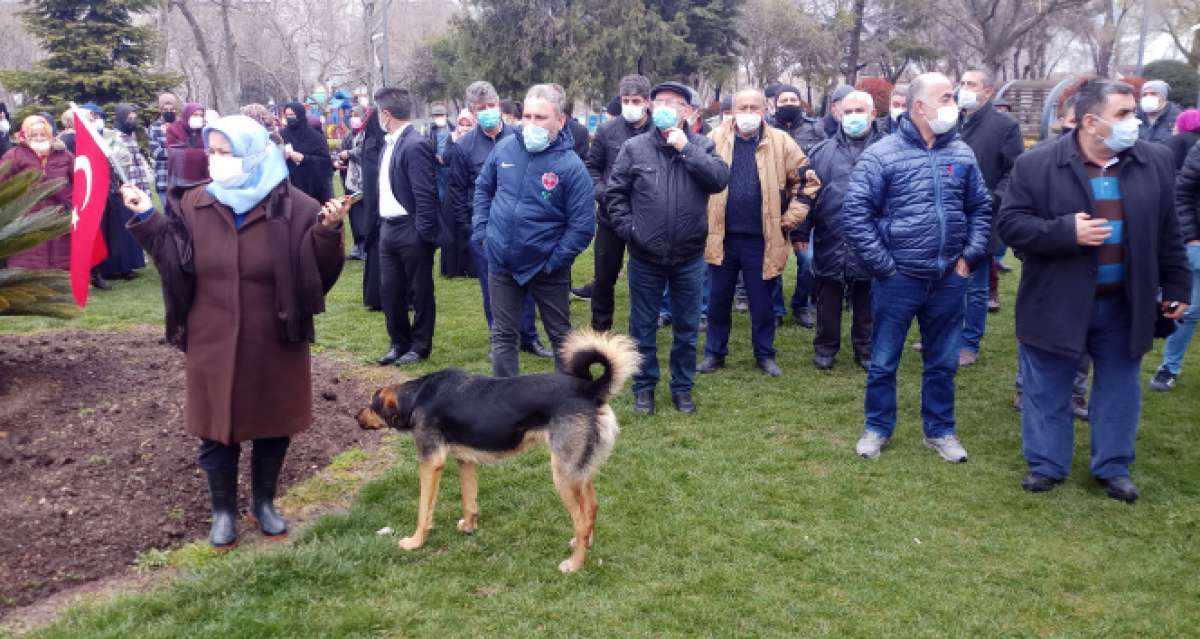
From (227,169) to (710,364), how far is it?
4515mm

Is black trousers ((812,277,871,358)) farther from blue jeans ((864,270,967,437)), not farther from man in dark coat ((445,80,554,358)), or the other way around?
man in dark coat ((445,80,554,358))

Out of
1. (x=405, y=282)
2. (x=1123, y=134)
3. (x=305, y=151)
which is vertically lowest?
(x=405, y=282)

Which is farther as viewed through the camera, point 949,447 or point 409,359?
point 409,359

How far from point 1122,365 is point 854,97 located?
3083mm

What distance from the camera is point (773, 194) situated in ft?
22.6

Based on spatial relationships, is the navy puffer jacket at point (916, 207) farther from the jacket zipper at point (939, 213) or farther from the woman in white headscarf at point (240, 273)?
the woman in white headscarf at point (240, 273)

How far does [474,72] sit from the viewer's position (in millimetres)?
33406

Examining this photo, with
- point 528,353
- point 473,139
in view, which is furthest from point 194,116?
point 528,353

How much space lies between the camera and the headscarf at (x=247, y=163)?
396cm

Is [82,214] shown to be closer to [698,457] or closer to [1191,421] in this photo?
[698,457]

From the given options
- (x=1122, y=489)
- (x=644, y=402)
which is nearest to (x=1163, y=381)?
(x=1122, y=489)

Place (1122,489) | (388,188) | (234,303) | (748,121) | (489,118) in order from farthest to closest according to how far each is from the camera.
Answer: (489,118) → (388,188) → (748,121) → (1122,489) → (234,303)

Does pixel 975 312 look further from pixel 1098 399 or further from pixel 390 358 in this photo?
pixel 390 358

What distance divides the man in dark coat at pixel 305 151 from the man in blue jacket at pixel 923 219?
8.92 meters
